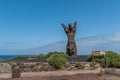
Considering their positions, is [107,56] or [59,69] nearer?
[59,69]

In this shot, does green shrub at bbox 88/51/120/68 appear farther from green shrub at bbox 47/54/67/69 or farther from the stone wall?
green shrub at bbox 47/54/67/69

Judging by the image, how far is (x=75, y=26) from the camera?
40844 mm

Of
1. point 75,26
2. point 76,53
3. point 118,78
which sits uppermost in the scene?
point 75,26

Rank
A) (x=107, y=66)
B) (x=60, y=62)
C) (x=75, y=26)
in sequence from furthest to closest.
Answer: (x=75, y=26) → (x=107, y=66) → (x=60, y=62)

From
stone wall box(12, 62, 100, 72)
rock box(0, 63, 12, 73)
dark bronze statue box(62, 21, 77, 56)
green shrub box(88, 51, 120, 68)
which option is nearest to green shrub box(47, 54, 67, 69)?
stone wall box(12, 62, 100, 72)

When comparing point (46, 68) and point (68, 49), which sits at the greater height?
point (68, 49)

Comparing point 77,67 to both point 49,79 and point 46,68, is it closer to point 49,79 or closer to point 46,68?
point 46,68

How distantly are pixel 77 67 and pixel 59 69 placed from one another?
1955 mm

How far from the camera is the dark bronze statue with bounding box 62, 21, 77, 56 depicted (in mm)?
40844

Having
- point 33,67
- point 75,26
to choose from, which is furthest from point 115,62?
point 75,26

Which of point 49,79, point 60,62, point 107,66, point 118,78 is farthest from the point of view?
point 107,66

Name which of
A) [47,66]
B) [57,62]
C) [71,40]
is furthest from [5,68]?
[71,40]

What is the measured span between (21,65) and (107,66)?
29.7 feet

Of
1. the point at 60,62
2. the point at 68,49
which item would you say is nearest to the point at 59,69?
the point at 60,62
